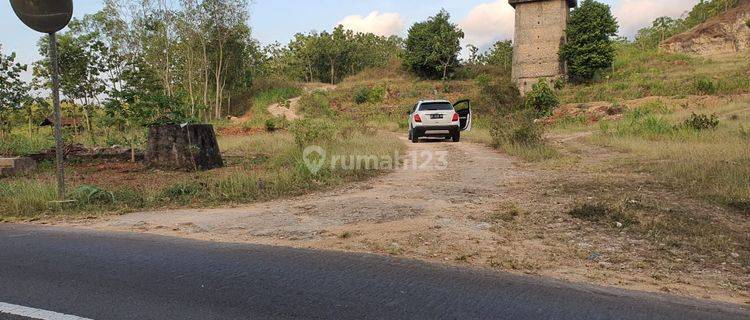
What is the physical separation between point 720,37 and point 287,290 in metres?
55.6

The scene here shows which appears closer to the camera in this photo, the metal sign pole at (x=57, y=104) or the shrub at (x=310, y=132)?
the metal sign pole at (x=57, y=104)

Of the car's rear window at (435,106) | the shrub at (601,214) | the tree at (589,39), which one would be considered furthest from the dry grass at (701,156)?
the tree at (589,39)

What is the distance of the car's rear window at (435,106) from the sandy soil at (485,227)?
834 centimetres

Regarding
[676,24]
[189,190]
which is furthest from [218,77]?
[676,24]

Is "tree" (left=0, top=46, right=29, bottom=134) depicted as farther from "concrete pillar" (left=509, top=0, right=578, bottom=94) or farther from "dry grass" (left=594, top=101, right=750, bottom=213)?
"concrete pillar" (left=509, top=0, right=578, bottom=94)

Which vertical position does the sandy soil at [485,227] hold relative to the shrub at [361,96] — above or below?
below

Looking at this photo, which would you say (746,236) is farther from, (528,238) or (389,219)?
(389,219)

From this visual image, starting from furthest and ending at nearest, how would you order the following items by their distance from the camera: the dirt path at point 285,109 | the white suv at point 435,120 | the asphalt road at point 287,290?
the dirt path at point 285,109 → the white suv at point 435,120 → the asphalt road at point 287,290

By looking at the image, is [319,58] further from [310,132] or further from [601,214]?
[601,214]

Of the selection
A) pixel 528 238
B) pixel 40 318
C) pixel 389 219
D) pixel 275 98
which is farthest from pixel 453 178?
pixel 275 98

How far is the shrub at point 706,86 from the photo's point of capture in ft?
102

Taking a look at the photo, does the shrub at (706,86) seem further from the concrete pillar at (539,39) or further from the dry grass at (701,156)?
the dry grass at (701,156)

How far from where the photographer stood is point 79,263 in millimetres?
4742

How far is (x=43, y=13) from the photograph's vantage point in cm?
740
